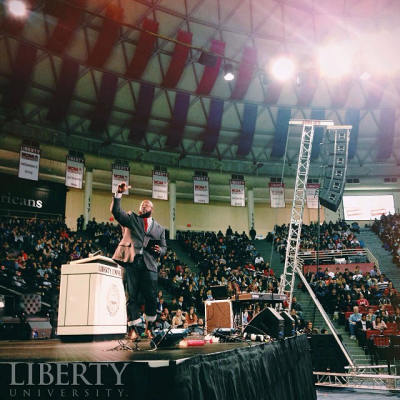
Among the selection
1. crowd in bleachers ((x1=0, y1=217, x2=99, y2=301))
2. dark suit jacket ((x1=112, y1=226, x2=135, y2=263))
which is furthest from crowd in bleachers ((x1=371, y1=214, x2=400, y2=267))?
dark suit jacket ((x1=112, y1=226, x2=135, y2=263))

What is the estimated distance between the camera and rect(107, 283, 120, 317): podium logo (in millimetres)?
5859

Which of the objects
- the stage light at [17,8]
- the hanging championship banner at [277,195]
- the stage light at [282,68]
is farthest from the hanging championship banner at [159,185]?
the stage light at [17,8]

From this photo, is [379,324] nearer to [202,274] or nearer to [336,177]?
[336,177]

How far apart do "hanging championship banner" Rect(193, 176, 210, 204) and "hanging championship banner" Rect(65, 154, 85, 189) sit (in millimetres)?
5947

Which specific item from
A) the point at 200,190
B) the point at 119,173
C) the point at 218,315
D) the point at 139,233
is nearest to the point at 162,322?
the point at 218,315

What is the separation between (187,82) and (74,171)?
8.21 meters

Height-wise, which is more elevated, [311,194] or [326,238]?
[311,194]

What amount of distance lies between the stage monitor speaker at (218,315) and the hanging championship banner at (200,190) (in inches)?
546

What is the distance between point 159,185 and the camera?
68.4 feet

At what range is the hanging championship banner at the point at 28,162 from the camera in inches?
645

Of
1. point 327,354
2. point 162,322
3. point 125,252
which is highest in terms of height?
point 125,252

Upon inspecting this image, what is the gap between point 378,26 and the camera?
2258 cm

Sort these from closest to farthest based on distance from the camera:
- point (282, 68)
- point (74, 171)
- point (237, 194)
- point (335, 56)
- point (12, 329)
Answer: point (12, 329), point (74, 171), point (282, 68), point (335, 56), point (237, 194)

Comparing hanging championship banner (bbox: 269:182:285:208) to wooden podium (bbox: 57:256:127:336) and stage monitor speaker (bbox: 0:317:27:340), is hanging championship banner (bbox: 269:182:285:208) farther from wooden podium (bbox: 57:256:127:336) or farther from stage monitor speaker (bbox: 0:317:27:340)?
wooden podium (bbox: 57:256:127:336)
